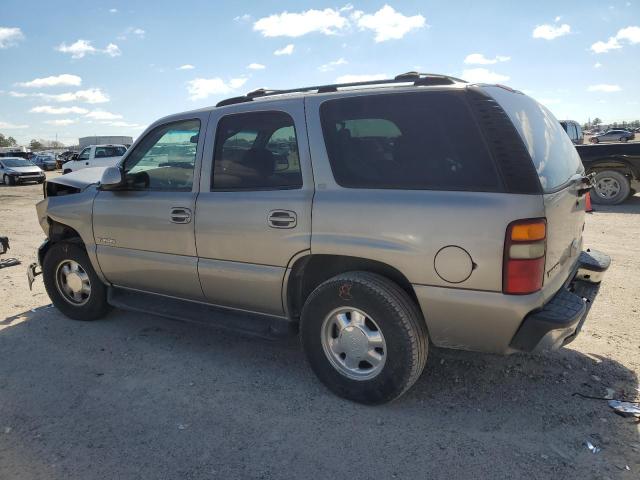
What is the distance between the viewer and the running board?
344cm

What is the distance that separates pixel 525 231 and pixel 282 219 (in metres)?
1.48

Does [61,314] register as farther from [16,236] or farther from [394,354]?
[16,236]

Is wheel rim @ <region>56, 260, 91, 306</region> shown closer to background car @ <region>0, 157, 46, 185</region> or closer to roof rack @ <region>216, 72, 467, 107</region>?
roof rack @ <region>216, 72, 467, 107</region>

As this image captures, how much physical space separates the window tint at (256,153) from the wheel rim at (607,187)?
31.8 ft

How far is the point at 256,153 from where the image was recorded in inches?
137

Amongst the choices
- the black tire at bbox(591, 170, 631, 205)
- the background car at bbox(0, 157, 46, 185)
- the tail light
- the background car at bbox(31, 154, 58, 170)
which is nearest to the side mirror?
the tail light

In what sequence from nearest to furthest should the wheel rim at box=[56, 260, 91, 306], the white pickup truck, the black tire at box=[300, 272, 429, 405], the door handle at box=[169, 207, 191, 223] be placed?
1. the black tire at box=[300, 272, 429, 405]
2. the door handle at box=[169, 207, 191, 223]
3. the wheel rim at box=[56, 260, 91, 306]
4. the white pickup truck

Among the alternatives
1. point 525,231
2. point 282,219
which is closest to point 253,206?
point 282,219

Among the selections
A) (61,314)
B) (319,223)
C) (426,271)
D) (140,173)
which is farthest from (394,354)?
(61,314)

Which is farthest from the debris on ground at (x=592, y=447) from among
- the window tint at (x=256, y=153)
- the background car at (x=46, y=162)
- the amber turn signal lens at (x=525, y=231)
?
the background car at (x=46, y=162)

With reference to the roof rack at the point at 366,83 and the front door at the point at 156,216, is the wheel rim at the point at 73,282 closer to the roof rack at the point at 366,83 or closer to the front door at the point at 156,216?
the front door at the point at 156,216

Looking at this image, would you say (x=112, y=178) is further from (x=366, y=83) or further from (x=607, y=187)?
(x=607, y=187)

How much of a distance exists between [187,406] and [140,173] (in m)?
1.93

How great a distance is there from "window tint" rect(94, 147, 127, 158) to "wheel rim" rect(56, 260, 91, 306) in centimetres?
1874
